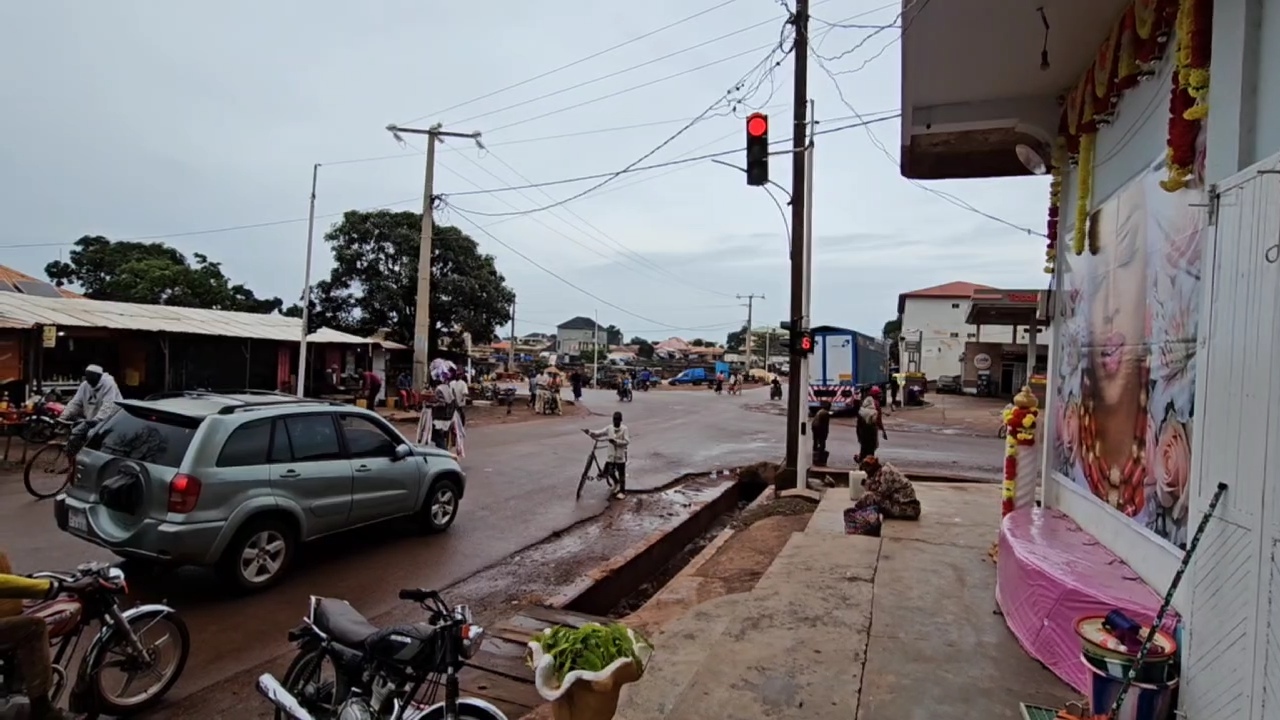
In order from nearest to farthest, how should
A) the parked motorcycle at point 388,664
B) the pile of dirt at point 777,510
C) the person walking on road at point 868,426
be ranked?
the parked motorcycle at point 388,664
the pile of dirt at point 777,510
the person walking on road at point 868,426

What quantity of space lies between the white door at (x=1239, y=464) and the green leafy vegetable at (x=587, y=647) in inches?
88.3

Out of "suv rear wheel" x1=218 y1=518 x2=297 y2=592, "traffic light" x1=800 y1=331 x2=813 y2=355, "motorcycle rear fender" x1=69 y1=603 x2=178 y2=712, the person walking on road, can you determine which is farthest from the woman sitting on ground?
"motorcycle rear fender" x1=69 y1=603 x2=178 y2=712

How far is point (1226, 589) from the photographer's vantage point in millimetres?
2742

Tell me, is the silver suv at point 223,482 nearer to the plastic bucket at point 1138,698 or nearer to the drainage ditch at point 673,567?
the drainage ditch at point 673,567

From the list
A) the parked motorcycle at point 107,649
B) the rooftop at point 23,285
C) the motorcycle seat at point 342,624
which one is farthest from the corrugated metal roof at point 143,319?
the motorcycle seat at point 342,624

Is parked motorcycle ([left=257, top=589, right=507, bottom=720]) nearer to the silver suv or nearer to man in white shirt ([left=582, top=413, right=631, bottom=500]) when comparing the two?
the silver suv

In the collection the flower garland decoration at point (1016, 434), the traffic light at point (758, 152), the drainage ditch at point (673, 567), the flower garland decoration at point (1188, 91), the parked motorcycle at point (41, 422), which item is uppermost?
the traffic light at point (758, 152)

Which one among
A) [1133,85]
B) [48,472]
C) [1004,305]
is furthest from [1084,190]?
[48,472]

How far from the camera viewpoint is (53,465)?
9.64m

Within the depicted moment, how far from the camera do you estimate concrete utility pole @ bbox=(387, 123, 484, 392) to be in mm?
21375

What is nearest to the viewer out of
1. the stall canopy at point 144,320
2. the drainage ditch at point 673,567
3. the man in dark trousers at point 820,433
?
the drainage ditch at point 673,567

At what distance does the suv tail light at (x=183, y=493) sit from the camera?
Result: 530 centimetres

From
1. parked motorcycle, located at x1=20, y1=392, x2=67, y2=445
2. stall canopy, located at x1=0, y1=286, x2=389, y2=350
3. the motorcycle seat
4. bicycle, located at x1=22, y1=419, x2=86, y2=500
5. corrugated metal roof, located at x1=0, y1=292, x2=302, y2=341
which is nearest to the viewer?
the motorcycle seat

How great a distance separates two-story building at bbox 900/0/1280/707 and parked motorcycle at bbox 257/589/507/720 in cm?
297
